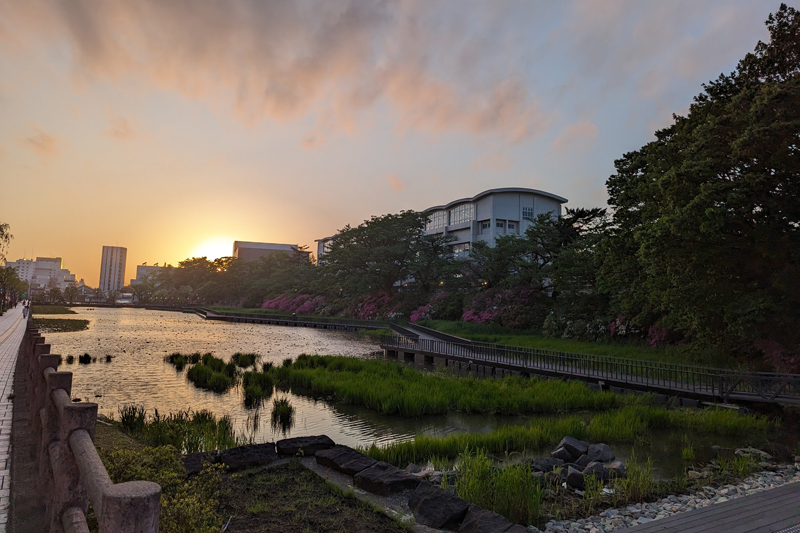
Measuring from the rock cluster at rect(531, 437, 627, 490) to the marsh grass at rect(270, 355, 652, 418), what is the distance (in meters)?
5.17

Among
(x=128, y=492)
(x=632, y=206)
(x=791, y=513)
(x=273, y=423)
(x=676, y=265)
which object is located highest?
(x=632, y=206)

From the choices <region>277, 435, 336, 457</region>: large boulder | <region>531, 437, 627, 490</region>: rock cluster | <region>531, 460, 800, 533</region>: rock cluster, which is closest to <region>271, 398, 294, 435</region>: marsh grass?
<region>277, 435, 336, 457</region>: large boulder

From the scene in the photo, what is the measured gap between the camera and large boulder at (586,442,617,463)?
30.9ft

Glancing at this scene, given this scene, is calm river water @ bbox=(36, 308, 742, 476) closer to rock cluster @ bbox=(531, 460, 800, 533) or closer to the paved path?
rock cluster @ bbox=(531, 460, 800, 533)

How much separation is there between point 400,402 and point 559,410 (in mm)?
5525

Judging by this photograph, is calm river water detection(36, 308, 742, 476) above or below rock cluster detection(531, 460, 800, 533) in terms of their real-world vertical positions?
below

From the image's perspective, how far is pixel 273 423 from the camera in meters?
12.5

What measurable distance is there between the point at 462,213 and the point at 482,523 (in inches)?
2975

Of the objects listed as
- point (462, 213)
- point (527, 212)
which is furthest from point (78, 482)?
point (462, 213)

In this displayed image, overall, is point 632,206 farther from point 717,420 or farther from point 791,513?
point 791,513

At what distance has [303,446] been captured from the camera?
8227 mm

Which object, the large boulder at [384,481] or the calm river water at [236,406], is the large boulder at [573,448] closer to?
the calm river water at [236,406]

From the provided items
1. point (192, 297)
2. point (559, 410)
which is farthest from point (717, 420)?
point (192, 297)

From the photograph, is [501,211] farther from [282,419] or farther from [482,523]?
[482,523]
